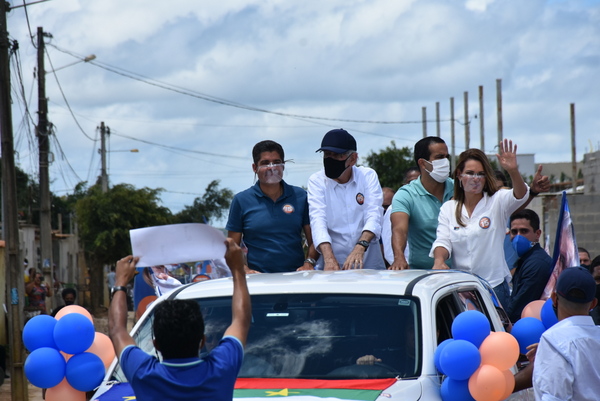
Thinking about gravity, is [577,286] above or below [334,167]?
below

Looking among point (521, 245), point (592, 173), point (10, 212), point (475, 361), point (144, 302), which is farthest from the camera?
point (592, 173)

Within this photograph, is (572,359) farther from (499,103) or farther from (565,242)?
(499,103)

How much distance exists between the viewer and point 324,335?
16.5ft

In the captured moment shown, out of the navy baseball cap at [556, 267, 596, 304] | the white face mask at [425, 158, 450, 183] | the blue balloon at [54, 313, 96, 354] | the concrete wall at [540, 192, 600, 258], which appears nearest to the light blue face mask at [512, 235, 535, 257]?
the white face mask at [425, 158, 450, 183]

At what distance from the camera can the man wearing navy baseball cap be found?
4086 millimetres

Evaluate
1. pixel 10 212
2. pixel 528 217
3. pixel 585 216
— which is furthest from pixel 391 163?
pixel 528 217

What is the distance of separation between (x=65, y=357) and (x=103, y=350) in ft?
0.64

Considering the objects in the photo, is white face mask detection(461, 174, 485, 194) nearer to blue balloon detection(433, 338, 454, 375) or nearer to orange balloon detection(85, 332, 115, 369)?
blue balloon detection(433, 338, 454, 375)

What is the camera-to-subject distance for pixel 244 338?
3.86m

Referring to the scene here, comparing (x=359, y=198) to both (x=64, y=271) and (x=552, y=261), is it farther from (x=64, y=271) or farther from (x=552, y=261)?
(x=64, y=271)

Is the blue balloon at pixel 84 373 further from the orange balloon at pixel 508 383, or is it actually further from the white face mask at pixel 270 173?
the white face mask at pixel 270 173

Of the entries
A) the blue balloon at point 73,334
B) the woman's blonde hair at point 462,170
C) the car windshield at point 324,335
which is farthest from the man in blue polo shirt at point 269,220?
the blue balloon at point 73,334

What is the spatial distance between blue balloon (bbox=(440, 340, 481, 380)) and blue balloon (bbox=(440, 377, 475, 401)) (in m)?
0.04

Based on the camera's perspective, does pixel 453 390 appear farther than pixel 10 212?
No
